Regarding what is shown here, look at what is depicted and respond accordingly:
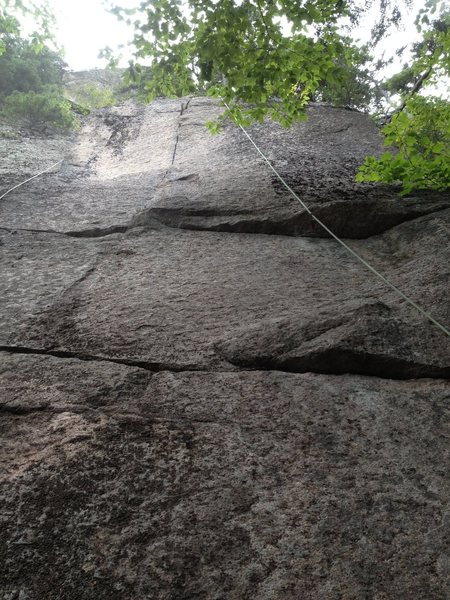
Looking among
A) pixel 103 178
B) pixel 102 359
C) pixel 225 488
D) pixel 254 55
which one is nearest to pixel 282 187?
pixel 254 55

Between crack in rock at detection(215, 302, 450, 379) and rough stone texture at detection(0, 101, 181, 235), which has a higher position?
rough stone texture at detection(0, 101, 181, 235)

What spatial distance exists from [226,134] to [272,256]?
12.4ft

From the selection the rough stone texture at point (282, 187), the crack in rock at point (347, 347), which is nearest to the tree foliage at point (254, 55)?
the rough stone texture at point (282, 187)

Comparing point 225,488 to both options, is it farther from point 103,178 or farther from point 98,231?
point 103,178

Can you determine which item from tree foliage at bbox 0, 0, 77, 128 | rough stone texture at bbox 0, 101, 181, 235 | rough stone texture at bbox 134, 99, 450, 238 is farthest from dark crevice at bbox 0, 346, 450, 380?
tree foliage at bbox 0, 0, 77, 128

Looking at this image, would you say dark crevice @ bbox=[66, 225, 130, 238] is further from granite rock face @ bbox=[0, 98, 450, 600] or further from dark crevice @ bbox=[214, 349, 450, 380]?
dark crevice @ bbox=[214, 349, 450, 380]

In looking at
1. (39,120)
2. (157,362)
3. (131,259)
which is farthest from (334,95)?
(157,362)

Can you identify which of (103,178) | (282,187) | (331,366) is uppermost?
(282,187)

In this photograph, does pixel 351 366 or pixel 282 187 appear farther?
pixel 282 187

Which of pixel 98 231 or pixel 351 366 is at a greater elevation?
pixel 98 231

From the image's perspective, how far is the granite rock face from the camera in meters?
1.72

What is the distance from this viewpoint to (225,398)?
250cm

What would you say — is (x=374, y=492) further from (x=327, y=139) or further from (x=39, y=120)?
(x=39, y=120)

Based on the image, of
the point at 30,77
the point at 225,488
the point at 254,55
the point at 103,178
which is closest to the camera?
the point at 225,488
